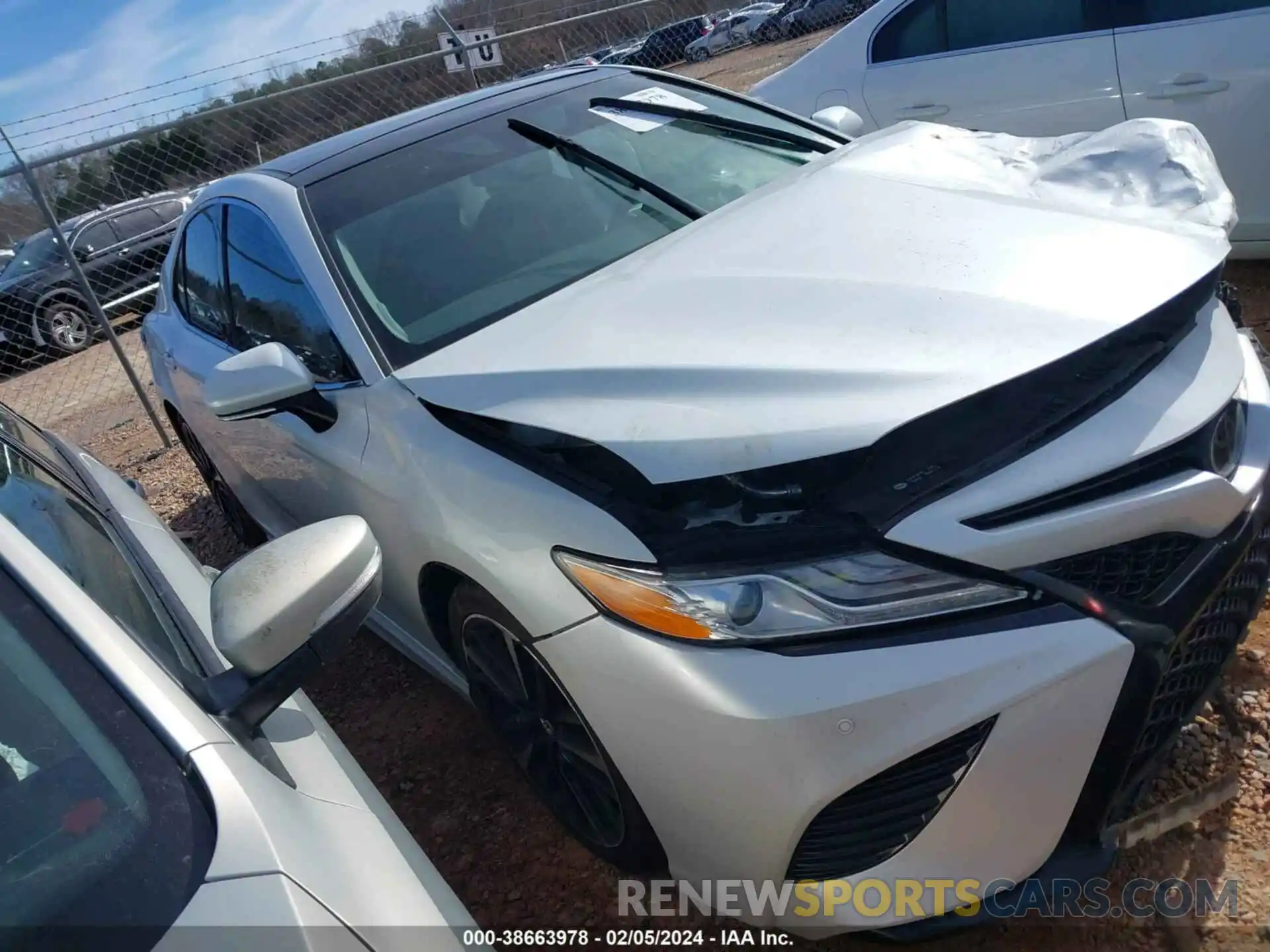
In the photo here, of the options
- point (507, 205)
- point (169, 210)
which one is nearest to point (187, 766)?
point (507, 205)

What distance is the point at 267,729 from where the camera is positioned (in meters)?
1.35

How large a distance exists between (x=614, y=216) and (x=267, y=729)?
1819mm

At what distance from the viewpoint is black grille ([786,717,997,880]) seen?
1429mm

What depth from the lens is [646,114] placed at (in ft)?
10.2

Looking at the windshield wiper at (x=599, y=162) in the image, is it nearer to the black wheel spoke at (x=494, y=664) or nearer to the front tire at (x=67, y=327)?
the black wheel spoke at (x=494, y=664)

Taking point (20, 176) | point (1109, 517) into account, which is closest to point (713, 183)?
point (1109, 517)

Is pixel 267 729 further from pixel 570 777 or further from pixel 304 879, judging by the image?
pixel 570 777

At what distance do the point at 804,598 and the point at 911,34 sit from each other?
4011 mm

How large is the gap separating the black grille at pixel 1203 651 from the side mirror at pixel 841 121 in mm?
2160

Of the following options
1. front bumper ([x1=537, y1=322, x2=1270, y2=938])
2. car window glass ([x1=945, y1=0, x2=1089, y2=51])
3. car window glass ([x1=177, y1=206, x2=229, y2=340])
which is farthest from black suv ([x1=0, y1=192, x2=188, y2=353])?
front bumper ([x1=537, y1=322, x2=1270, y2=938])

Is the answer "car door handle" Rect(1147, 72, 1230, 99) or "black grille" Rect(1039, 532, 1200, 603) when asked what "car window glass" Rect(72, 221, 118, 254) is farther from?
"black grille" Rect(1039, 532, 1200, 603)

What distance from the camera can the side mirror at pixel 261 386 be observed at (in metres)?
2.20

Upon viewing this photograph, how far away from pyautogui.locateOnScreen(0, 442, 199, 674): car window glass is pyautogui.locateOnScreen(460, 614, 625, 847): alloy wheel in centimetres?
71

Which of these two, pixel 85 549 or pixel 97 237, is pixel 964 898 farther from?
pixel 97 237
